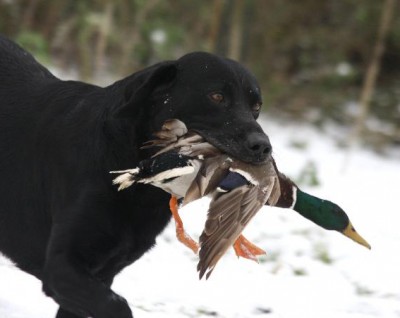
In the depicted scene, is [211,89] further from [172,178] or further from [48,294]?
[48,294]

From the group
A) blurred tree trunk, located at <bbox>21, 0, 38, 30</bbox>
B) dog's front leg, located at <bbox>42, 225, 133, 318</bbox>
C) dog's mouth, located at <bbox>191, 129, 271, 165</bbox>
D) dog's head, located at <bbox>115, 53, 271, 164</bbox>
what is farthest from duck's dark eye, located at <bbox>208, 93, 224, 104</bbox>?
blurred tree trunk, located at <bbox>21, 0, 38, 30</bbox>

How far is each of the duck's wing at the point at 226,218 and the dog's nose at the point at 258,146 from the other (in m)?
0.10

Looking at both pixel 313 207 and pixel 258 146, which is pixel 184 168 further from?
pixel 313 207

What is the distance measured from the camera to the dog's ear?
2.89m

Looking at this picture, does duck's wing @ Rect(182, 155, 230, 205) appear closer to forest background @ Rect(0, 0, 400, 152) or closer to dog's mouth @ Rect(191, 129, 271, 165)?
dog's mouth @ Rect(191, 129, 271, 165)

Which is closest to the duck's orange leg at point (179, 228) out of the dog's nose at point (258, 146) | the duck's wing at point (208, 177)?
the duck's wing at point (208, 177)

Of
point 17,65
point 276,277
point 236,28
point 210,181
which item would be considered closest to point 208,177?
point 210,181

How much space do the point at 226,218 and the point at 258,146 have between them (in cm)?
25

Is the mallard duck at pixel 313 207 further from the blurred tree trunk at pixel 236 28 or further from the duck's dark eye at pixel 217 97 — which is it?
the blurred tree trunk at pixel 236 28

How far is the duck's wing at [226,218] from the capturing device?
2.65 metres

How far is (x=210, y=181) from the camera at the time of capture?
2752 mm

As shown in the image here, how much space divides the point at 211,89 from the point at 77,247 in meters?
0.71

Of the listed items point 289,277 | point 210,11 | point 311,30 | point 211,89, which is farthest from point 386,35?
point 211,89

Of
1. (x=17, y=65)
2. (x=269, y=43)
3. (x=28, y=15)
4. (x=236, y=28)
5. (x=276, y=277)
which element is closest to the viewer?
(x=17, y=65)
